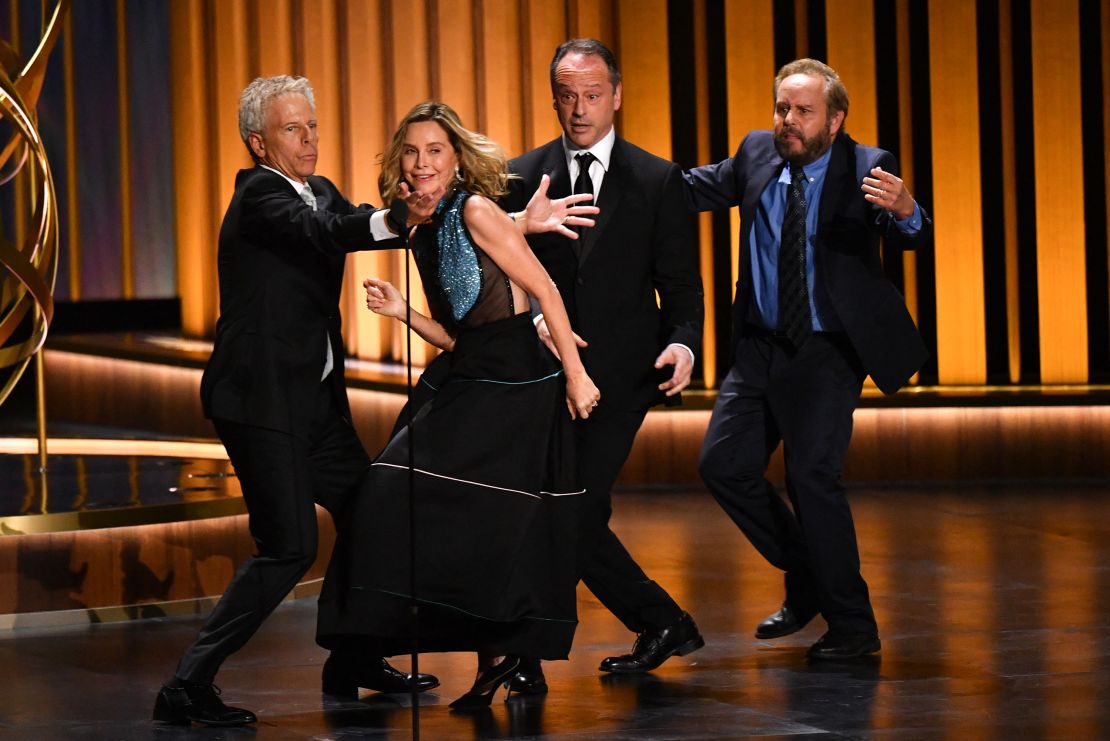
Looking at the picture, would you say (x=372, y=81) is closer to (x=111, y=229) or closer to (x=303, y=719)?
(x=111, y=229)

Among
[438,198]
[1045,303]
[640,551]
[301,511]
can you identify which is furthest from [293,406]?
[1045,303]

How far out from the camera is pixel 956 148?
6.93m

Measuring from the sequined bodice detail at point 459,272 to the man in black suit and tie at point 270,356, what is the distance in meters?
0.05

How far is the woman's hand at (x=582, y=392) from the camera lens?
3555mm

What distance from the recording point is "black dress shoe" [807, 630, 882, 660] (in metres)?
3.95

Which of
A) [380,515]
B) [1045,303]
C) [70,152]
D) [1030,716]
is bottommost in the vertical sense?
[1030,716]

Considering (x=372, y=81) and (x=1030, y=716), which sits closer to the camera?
(x=1030, y=716)

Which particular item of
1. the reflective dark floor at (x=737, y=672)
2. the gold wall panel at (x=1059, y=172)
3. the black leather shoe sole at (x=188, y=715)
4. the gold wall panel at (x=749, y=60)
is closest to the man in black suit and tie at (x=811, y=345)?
the reflective dark floor at (x=737, y=672)

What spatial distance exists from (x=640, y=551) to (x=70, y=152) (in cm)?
511

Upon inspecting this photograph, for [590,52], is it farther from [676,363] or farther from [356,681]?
[356,681]

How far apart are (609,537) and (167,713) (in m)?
0.98

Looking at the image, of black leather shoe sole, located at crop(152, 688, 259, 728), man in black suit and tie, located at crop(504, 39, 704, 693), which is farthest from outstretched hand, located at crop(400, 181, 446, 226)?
black leather shoe sole, located at crop(152, 688, 259, 728)

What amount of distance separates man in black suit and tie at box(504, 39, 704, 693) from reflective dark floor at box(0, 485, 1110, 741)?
0.18 metres

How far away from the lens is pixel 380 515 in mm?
3506
